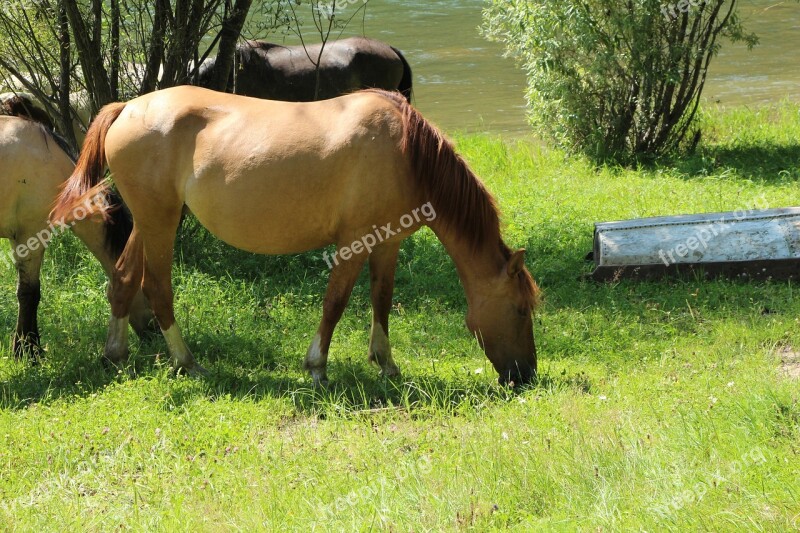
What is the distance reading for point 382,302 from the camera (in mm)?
6105

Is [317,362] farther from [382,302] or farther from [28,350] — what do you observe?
[28,350]

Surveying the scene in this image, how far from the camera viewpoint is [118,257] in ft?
21.6

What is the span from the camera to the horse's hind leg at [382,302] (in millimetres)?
5984

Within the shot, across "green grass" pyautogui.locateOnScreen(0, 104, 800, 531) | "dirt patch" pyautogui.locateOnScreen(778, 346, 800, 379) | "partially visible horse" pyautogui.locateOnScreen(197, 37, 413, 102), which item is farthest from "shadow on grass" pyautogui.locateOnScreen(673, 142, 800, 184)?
"dirt patch" pyautogui.locateOnScreen(778, 346, 800, 379)

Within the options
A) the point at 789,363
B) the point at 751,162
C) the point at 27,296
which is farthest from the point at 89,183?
the point at 751,162

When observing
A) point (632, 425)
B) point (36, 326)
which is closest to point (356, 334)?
point (36, 326)

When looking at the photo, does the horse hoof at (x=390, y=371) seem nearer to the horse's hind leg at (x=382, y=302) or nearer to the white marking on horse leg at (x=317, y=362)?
the horse's hind leg at (x=382, y=302)

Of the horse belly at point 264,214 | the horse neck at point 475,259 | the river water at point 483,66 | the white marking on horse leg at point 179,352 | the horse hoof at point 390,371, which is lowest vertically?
the river water at point 483,66

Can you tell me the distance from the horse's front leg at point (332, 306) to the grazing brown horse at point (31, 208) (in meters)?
1.83

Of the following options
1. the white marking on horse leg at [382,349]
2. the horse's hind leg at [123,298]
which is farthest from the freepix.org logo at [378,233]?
the horse's hind leg at [123,298]

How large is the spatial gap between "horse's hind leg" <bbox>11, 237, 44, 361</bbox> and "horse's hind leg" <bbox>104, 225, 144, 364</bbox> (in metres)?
0.56

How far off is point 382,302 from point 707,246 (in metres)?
2.87

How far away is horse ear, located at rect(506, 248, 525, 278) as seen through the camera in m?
5.37

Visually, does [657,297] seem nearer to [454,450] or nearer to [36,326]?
[454,450]
